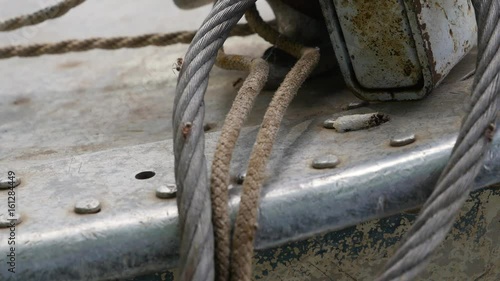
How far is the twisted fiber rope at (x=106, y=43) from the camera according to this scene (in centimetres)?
129

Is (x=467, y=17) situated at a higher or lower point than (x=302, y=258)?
higher

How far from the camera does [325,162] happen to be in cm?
78

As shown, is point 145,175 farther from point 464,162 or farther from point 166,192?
point 464,162

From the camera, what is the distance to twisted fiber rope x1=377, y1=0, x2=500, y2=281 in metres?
0.67

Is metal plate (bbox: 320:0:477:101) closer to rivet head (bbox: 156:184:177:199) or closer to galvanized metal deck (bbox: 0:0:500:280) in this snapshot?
galvanized metal deck (bbox: 0:0:500:280)

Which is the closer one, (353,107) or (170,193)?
(170,193)

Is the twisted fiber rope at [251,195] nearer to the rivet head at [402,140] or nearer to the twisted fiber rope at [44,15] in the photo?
the rivet head at [402,140]

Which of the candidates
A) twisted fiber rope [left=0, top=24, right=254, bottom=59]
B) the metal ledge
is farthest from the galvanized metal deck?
twisted fiber rope [left=0, top=24, right=254, bottom=59]

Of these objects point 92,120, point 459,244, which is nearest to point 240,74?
point 92,120

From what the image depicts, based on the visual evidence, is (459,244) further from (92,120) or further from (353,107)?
(92,120)

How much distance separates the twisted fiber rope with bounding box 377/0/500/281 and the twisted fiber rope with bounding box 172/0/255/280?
0.15 metres

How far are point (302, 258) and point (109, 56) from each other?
2.67 feet

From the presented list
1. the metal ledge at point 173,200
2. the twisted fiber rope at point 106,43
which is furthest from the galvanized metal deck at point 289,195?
the twisted fiber rope at point 106,43

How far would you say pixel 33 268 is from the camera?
2.30 ft
